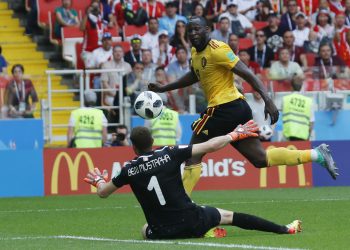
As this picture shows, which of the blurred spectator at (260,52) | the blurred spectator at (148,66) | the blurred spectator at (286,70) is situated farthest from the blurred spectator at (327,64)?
the blurred spectator at (148,66)

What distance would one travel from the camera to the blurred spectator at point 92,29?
25.3 m

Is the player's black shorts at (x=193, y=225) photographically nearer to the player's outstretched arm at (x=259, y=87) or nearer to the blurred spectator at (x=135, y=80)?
the player's outstretched arm at (x=259, y=87)

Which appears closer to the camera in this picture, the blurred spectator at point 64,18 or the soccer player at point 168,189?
the soccer player at point 168,189

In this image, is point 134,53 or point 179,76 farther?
point 134,53

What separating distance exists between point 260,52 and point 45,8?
16.8ft

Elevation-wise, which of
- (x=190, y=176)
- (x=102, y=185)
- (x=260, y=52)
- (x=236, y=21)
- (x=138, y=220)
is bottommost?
(x=138, y=220)

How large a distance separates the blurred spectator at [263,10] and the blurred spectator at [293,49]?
8.31 ft

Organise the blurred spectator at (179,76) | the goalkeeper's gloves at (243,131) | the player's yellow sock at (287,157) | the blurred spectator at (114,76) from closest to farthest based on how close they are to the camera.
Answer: the goalkeeper's gloves at (243,131) < the player's yellow sock at (287,157) < the blurred spectator at (179,76) < the blurred spectator at (114,76)

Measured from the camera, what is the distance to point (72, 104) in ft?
80.1

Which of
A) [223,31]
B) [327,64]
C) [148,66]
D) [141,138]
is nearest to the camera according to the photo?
[141,138]

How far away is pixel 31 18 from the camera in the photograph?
2689 cm

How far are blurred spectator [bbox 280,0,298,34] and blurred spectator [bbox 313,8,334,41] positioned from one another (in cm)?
60

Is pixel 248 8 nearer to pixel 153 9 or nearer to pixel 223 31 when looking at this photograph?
pixel 153 9

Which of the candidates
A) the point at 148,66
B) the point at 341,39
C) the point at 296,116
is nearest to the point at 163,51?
the point at 148,66
